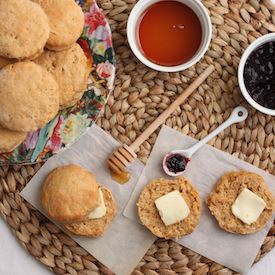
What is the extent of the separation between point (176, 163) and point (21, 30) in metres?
0.63

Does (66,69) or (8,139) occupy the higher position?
(66,69)

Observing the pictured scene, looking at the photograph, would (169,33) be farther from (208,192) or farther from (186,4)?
A: (208,192)

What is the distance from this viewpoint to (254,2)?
1.87 m

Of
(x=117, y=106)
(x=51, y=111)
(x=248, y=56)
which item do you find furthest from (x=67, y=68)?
(x=248, y=56)

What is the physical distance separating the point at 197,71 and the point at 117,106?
0.28m

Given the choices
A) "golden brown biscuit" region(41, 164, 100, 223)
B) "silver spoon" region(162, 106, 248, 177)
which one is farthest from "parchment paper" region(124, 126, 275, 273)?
"golden brown biscuit" region(41, 164, 100, 223)

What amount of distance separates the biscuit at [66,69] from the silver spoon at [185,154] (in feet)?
1.21

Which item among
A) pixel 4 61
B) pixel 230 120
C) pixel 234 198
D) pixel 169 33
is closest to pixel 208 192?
pixel 234 198

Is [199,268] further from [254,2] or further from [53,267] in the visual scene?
[254,2]

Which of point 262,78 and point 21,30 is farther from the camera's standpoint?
point 262,78

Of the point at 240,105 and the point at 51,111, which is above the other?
the point at 51,111

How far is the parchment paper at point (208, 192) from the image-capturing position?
71.6 inches

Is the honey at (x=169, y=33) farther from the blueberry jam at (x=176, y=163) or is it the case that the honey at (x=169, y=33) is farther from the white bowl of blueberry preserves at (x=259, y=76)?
the blueberry jam at (x=176, y=163)

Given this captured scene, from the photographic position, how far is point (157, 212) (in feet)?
5.93
